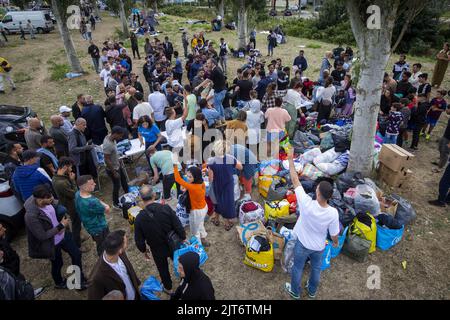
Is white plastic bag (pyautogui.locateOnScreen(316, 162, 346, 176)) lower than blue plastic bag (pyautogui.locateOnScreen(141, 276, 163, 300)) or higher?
higher

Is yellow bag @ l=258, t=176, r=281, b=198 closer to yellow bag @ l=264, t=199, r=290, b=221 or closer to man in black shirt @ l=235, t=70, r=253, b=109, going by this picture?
yellow bag @ l=264, t=199, r=290, b=221

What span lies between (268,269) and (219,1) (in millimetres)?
30832

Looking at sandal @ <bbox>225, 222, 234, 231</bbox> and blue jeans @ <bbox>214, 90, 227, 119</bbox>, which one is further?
blue jeans @ <bbox>214, 90, 227, 119</bbox>

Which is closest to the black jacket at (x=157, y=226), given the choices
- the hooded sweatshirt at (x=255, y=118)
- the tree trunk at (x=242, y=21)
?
the hooded sweatshirt at (x=255, y=118)

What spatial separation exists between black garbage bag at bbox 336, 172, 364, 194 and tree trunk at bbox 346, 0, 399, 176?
344 millimetres

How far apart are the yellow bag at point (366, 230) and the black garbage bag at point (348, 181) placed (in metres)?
1.02

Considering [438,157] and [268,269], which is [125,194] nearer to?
[268,269]

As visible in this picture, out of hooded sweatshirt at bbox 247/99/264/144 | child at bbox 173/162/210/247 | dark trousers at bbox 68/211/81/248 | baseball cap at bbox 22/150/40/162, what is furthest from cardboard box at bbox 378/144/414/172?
baseball cap at bbox 22/150/40/162

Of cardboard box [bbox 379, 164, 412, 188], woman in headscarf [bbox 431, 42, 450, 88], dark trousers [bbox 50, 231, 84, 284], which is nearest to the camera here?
dark trousers [bbox 50, 231, 84, 284]

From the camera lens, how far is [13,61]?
18.9 meters

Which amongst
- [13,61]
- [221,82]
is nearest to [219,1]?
[13,61]

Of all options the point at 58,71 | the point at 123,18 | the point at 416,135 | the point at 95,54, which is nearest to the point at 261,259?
the point at 416,135

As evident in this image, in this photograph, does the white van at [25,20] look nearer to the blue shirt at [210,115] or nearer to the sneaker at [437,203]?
the blue shirt at [210,115]

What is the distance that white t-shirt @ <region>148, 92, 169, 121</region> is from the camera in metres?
8.33
